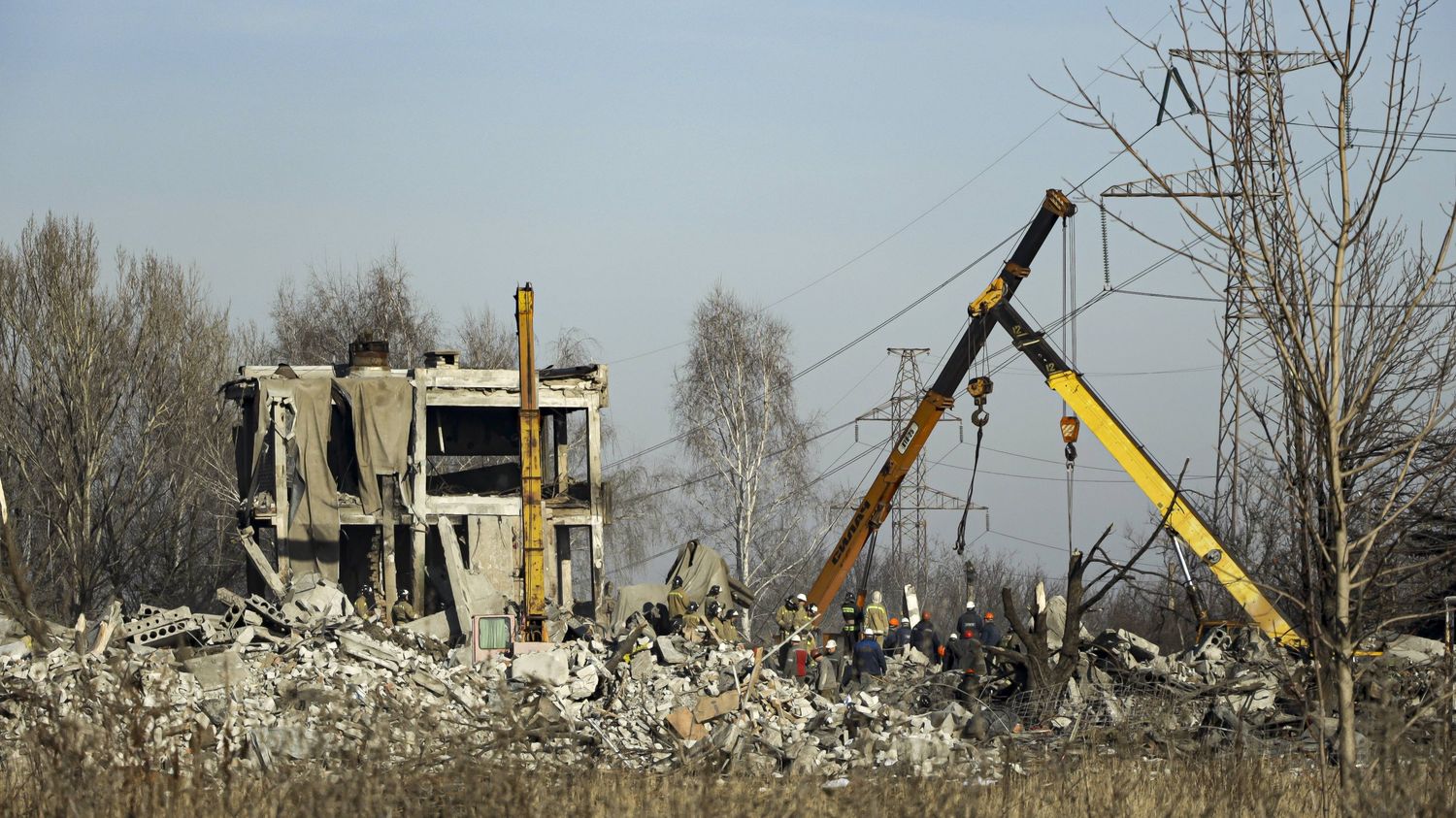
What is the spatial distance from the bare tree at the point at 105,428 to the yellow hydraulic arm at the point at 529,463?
18.2 m

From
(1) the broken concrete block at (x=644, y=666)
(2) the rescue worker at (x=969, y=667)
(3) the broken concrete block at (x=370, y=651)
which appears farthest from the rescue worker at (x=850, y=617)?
(3) the broken concrete block at (x=370, y=651)

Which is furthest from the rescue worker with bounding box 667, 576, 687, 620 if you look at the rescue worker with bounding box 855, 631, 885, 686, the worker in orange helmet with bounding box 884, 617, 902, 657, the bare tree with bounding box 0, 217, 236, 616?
the bare tree with bounding box 0, 217, 236, 616

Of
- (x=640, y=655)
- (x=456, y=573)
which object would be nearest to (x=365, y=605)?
(x=456, y=573)

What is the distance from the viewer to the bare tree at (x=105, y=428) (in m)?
39.0

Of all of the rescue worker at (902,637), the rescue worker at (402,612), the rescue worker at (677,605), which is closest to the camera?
the rescue worker at (677,605)

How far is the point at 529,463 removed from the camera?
2419 centimetres

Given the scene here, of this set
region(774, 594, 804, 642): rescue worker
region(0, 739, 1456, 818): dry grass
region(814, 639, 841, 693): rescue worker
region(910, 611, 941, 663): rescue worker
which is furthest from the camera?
region(910, 611, 941, 663): rescue worker

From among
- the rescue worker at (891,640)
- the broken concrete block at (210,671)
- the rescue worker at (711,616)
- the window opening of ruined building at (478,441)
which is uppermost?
the window opening of ruined building at (478,441)

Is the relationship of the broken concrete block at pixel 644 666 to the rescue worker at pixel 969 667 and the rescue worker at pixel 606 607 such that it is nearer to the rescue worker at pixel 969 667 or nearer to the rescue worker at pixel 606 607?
the rescue worker at pixel 969 667

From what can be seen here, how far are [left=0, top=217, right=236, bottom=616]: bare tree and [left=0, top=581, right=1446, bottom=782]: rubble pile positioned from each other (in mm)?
19740

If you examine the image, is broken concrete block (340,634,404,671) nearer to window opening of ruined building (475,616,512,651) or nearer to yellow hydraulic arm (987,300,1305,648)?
window opening of ruined building (475,616,512,651)

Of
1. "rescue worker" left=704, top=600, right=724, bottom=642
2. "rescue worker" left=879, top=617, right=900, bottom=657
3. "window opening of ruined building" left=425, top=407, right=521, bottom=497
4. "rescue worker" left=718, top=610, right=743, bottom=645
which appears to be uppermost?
"window opening of ruined building" left=425, top=407, right=521, bottom=497

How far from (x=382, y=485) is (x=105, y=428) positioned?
1529cm

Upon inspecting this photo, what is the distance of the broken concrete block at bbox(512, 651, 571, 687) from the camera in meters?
17.5
